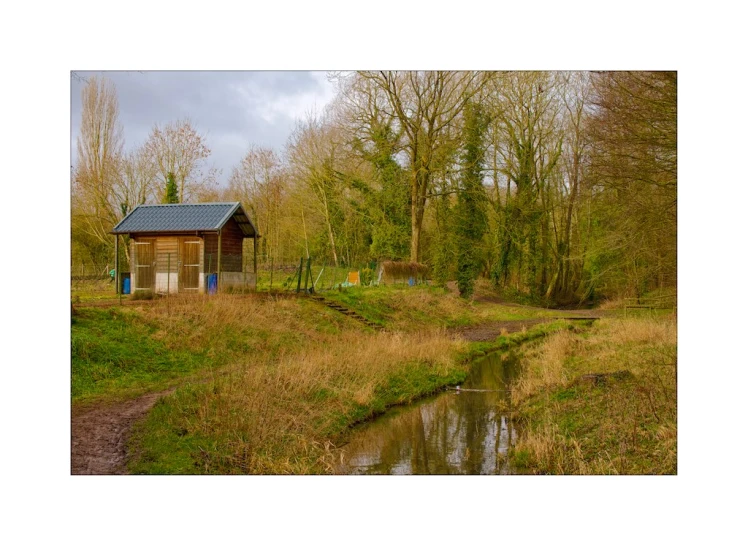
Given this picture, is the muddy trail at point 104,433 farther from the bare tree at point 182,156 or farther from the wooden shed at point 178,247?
the wooden shed at point 178,247

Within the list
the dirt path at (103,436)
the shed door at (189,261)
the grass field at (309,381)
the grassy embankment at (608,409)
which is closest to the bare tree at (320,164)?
the shed door at (189,261)

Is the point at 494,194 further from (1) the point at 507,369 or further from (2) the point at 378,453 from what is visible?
(2) the point at 378,453

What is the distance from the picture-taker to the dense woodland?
10906 millimetres

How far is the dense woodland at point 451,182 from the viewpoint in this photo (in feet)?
35.8

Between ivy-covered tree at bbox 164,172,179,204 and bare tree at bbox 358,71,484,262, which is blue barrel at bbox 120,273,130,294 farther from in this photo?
bare tree at bbox 358,71,484,262

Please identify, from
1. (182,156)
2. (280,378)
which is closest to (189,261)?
(182,156)

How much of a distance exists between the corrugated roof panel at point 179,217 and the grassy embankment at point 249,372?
2.86 m

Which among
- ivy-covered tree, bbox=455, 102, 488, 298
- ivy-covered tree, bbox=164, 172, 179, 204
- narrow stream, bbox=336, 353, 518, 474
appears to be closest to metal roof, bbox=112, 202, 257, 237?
ivy-covered tree, bbox=164, 172, 179, 204

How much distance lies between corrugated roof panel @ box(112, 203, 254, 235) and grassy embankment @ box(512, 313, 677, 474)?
427 inches

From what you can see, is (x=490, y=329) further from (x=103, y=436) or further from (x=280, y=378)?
(x=103, y=436)

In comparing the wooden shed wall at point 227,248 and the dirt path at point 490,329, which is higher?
the wooden shed wall at point 227,248

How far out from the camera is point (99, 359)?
36.9ft

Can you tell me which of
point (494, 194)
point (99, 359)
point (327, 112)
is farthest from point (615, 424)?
point (494, 194)

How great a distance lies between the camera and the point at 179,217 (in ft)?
61.7
